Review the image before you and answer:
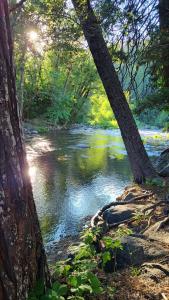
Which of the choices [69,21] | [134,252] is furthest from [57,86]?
[134,252]

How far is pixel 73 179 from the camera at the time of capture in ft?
42.6

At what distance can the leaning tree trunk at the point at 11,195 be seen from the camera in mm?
2307

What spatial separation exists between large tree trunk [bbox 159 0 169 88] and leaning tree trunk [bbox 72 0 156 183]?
4.84 feet

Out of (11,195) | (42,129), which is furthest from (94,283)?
(42,129)

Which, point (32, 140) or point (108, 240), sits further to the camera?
point (32, 140)

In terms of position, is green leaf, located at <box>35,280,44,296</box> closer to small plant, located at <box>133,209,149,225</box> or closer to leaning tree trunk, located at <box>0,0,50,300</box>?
leaning tree trunk, located at <box>0,0,50,300</box>

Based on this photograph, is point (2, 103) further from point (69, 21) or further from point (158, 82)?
point (69, 21)

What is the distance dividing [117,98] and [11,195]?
693 cm

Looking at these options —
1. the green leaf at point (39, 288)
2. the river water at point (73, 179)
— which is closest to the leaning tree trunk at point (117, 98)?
the river water at point (73, 179)

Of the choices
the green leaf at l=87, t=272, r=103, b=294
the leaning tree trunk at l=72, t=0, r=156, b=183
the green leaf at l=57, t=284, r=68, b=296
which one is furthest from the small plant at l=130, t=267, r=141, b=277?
the leaning tree trunk at l=72, t=0, r=156, b=183

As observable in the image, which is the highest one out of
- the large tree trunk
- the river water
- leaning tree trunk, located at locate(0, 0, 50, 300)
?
the large tree trunk

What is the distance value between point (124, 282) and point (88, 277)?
772 millimetres

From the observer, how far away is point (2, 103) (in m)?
2.29

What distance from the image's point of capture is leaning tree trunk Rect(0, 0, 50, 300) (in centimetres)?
231
